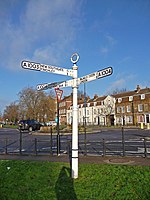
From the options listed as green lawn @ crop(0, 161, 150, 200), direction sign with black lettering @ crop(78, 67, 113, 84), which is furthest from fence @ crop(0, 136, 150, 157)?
direction sign with black lettering @ crop(78, 67, 113, 84)

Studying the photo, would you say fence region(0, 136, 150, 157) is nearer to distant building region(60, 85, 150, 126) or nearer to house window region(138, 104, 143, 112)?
distant building region(60, 85, 150, 126)

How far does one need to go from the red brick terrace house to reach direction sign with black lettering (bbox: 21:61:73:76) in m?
53.8

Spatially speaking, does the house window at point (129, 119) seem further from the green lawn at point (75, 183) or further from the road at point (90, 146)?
the green lawn at point (75, 183)

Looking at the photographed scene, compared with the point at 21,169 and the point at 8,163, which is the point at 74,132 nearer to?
the point at 21,169

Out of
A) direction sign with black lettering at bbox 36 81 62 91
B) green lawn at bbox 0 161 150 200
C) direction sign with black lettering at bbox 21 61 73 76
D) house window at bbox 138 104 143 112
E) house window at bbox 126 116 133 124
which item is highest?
house window at bbox 138 104 143 112

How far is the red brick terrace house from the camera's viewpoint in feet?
194

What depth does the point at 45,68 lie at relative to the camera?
267 inches

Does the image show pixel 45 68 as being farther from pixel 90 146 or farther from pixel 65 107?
pixel 65 107

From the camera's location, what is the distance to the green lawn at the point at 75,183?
5.42 m

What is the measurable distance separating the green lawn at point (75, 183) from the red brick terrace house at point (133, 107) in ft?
175

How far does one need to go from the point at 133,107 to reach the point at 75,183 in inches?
2301

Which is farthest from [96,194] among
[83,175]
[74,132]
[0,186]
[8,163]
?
[8,163]

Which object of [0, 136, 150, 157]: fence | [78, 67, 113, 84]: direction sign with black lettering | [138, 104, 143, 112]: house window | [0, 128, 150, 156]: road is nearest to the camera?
→ [78, 67, 113, 84]: direction sign with black lettering

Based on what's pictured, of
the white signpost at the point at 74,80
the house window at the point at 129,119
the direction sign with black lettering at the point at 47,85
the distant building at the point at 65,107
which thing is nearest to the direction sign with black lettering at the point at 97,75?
the white signpost at the point at 74,80
